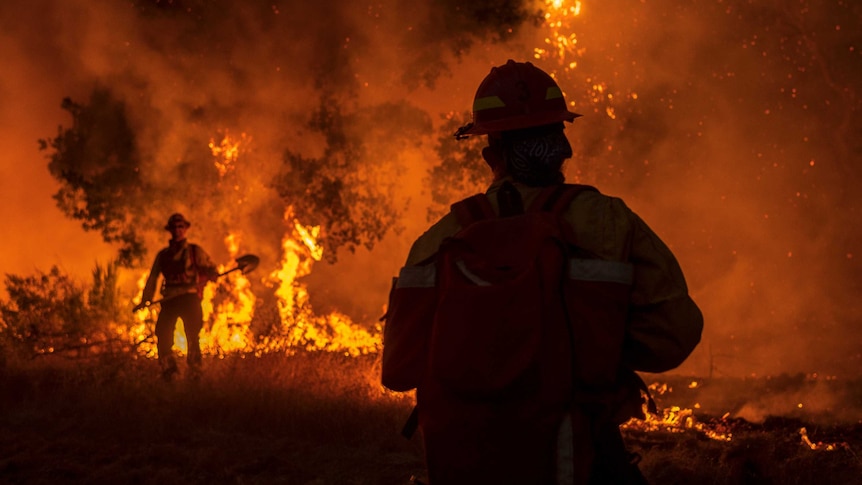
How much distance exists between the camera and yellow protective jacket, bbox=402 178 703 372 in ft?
7.26

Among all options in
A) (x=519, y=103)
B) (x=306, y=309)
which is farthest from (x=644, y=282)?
(x=306, y=309)

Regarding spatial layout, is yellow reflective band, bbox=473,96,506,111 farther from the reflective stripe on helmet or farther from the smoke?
the smoke

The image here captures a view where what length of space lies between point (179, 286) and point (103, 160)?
444cm

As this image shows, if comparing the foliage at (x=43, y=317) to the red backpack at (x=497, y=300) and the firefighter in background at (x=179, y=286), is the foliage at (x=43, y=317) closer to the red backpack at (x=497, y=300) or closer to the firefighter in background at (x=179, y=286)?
the firefighter in background at (x=179, y=286)

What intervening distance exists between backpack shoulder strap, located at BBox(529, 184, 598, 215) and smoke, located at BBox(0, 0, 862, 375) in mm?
11577

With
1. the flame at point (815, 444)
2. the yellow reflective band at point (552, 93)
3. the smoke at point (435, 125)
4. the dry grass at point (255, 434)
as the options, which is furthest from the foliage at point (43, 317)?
the yellow reflective band at point (552, 93)

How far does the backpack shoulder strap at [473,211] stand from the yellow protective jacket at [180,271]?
28.9 ft

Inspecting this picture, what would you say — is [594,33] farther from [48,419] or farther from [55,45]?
[48,419]

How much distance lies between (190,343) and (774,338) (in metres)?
11.3

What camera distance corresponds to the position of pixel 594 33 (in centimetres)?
1609

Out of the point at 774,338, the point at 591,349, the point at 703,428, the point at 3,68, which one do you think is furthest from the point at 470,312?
the point at 3,68

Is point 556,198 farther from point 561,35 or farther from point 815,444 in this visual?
point 561,35

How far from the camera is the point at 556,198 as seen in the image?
7.52ft

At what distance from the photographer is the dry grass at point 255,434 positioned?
6004mm
